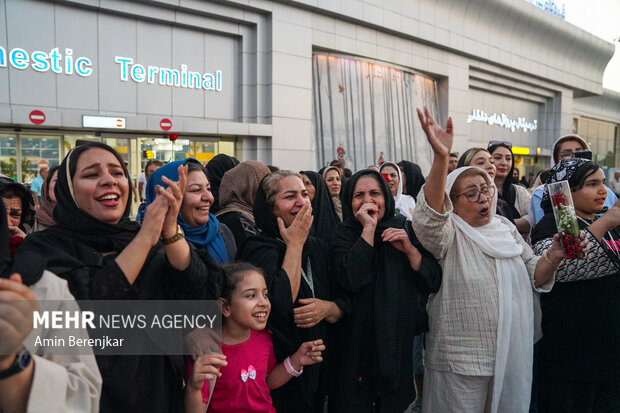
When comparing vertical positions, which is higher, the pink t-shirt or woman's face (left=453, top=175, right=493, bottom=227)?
woman's face (left=453, top=175, right=493, bottom=227)

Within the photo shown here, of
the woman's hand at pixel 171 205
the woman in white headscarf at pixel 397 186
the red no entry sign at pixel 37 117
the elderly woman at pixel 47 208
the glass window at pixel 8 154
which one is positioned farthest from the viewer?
the glass window at pixel 8 154

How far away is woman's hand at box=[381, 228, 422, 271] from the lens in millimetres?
2186

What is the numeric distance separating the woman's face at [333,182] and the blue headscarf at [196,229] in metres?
3.18

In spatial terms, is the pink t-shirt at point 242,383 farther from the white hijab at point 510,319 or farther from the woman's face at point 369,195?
the white hijab at point 510,319

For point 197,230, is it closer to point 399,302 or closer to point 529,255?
point 399,302

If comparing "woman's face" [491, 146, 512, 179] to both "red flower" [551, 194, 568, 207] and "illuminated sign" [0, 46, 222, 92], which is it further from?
"illuminated sign" [0, 46, 222, 92]

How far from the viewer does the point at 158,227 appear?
59.4 inches

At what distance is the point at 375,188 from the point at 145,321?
1372 millimetres

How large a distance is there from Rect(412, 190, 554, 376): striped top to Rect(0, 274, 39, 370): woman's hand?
5.62 ft

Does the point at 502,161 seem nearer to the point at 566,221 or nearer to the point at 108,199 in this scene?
the point at 566,221

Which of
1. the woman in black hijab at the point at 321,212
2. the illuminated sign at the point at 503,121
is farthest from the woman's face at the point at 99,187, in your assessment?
the illuminated sign at the point at 503,121

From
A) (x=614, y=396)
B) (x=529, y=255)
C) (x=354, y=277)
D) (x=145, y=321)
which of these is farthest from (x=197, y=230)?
(x=614, y=396)

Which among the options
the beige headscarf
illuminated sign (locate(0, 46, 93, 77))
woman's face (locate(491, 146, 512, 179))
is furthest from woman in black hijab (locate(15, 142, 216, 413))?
illuminated sign (locate(0, 46, 93, 77))

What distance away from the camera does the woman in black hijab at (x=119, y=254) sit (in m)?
1.44
